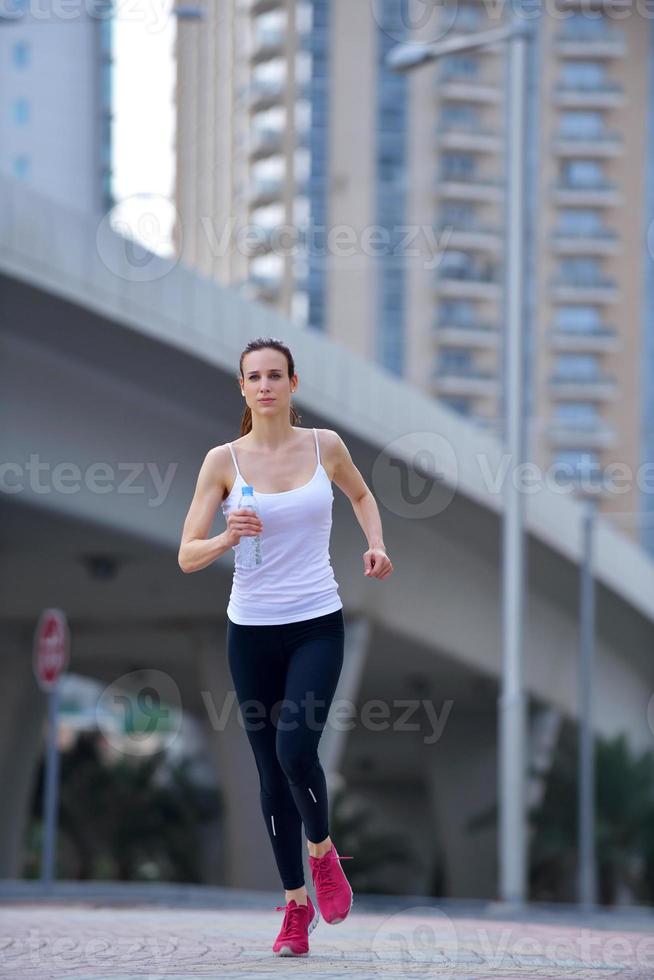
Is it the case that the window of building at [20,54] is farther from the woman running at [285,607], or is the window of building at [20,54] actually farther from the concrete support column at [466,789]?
the woman running at [285,607]

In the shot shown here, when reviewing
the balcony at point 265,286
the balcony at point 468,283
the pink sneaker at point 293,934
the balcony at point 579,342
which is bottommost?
the pink sneaker at point 293,934

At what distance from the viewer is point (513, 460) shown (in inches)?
824

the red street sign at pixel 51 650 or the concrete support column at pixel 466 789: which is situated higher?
the red street sign at pixel 51 650

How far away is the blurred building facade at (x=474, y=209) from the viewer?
90812 millimetres

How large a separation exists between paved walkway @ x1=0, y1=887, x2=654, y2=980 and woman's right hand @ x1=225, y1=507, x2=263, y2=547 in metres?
1.21

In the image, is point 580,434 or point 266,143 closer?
point 580,434

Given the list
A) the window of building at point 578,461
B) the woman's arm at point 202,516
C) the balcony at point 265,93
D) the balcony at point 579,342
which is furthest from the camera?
the balcony at point 265,93

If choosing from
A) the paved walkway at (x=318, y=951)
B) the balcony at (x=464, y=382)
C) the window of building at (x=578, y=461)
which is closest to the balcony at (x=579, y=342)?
the balcony at (x=464, y=382)

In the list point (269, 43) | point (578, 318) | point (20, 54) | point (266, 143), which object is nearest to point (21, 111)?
point (20, 54)

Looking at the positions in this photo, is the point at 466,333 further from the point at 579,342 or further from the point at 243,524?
the point at 243,524

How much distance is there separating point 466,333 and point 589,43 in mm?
17271

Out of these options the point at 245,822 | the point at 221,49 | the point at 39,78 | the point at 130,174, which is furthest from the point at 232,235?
the point at 245,822

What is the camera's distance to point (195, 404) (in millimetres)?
19625

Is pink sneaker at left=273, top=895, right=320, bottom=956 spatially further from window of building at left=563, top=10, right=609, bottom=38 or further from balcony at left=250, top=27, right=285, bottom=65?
window of building at left=563, top=10, right=609, bottom=38
